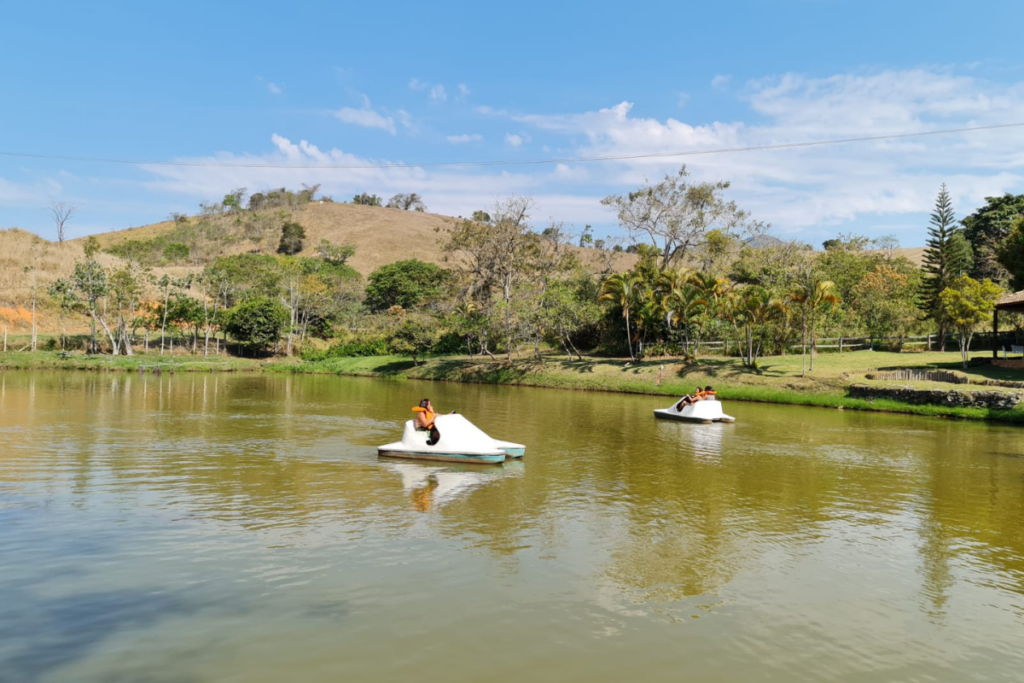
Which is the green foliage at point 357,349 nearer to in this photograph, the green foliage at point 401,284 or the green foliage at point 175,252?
the green foliage at point 401,284

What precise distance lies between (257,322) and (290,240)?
2936 inches

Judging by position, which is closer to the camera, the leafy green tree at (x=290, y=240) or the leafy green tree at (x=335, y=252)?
the leafy green tree at (x=335, y=252)

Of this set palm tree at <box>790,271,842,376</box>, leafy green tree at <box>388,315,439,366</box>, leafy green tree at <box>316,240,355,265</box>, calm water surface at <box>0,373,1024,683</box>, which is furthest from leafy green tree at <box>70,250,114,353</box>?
leafy green tree at <box>316,240,355,265</box>

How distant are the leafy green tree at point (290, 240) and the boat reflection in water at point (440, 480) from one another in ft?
410

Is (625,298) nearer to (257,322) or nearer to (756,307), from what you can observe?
(756,307)

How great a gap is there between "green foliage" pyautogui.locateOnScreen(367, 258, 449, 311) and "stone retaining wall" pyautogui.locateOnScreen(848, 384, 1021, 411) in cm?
6500

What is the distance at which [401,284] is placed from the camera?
94688 millimetres

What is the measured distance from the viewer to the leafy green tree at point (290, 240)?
134 metres

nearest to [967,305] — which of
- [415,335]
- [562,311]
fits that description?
[562,311]

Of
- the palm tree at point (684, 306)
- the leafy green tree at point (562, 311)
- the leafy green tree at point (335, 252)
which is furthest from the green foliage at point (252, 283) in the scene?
the palm tree at point (684, 306)

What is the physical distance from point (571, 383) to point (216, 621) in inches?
1557

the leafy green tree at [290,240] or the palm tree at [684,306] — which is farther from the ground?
the leafy green tree at [290,240]

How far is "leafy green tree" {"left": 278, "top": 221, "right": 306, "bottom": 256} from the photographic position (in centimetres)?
13362

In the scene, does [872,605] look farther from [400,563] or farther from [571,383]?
[571,383]
